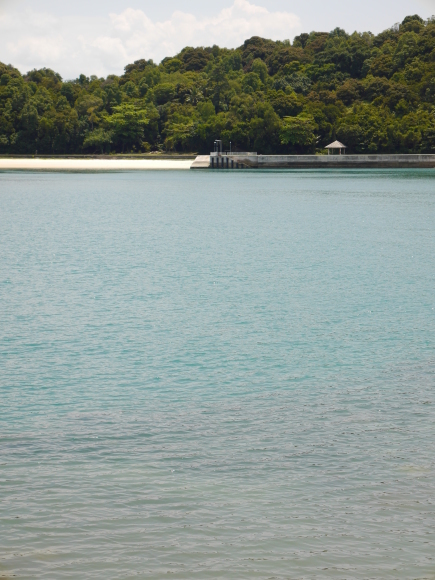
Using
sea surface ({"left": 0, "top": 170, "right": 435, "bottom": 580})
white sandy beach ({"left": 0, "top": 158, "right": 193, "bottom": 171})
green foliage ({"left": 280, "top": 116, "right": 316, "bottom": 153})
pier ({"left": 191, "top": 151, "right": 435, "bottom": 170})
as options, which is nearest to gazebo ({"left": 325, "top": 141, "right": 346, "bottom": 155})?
pier ({"left": 191, "top": 151, "right": 435, "bottom": 170})

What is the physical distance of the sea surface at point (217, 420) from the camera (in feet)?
22.7

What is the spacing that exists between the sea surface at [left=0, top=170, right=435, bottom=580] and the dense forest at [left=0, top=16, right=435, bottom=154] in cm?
9061

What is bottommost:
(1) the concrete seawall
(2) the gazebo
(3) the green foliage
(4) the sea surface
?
(4) the sea surface

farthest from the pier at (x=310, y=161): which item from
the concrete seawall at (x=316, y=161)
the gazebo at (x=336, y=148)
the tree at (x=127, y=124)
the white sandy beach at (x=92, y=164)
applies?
the tree at (x=127, y=124)

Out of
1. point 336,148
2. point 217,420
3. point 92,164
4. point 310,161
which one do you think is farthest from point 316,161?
point 217,420

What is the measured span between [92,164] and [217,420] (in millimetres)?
125654

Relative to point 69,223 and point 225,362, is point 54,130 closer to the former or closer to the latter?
point 69,223

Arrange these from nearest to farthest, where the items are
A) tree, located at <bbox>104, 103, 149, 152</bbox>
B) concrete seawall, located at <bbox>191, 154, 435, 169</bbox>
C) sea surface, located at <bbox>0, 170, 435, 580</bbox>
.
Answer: sea surface, located at <bbox>0, 170, 435, 580</bbox>
concrete seawall, located at <bbox>191, 154, 435, 169</bbox>
tree, located at <bbox>104, 103, 149, 152</bbox>

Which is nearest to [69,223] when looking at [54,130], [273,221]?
[273,221]

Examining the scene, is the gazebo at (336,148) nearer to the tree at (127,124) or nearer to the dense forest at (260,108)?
the dense forest at (260,108)

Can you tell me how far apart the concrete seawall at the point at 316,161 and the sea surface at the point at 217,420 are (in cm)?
8441

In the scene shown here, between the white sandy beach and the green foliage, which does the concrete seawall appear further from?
the white sandy beach

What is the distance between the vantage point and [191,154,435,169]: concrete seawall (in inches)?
4252

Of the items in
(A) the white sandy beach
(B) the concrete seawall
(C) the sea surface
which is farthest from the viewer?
(A) the white sandy beach
